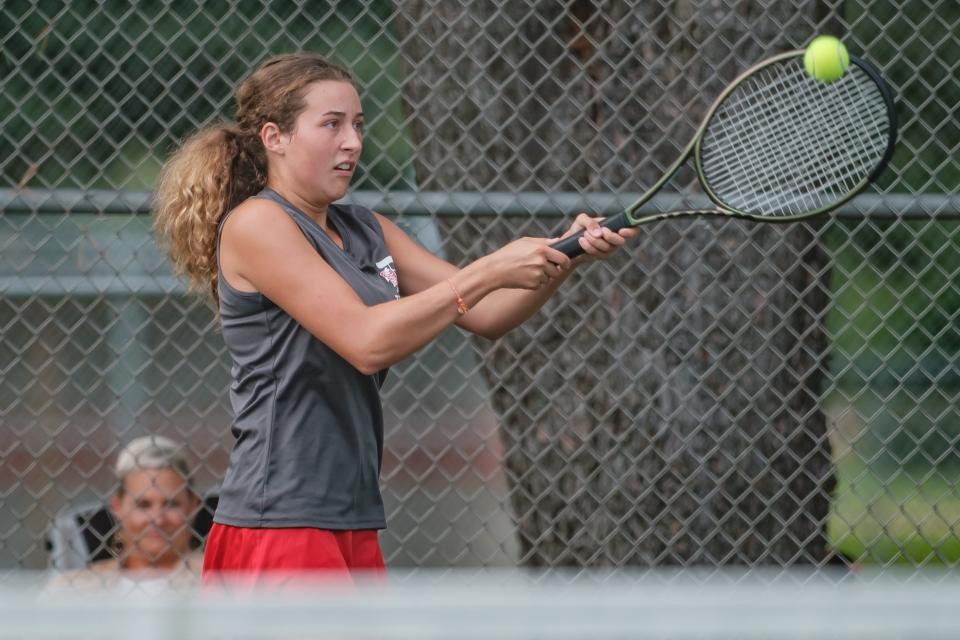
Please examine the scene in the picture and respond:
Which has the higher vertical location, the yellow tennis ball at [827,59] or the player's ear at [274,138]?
the player's ear at [274,138]

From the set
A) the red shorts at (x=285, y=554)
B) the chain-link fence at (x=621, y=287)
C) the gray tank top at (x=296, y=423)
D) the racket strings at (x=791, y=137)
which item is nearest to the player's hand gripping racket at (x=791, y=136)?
the racket strings at (x=791, y=137)

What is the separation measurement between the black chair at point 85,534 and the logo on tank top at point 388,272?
144cm

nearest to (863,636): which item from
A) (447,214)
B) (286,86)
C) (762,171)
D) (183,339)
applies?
(286,86)

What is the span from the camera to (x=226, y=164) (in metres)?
2.53

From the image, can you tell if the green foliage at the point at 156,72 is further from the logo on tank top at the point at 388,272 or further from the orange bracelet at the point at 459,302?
the orange bracelet at the point at 459,302

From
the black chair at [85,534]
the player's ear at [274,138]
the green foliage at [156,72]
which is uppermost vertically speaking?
the green foliage at [156,72]

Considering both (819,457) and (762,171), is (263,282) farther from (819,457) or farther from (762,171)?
(819,457)

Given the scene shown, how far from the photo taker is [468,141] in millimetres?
3787

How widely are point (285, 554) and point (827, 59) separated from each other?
1361 millimetres

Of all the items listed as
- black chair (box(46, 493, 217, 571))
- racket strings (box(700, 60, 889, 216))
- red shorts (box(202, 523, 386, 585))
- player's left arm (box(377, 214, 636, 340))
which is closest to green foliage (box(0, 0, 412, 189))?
black chair (box(46, 493, 217, 571))

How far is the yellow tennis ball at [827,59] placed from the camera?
8.32ft

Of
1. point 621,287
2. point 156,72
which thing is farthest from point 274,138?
point 156,72

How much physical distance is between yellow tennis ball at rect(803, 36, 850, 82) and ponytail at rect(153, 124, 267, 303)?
3.50 feet

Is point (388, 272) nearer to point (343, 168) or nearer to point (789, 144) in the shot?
point (343, 168)
